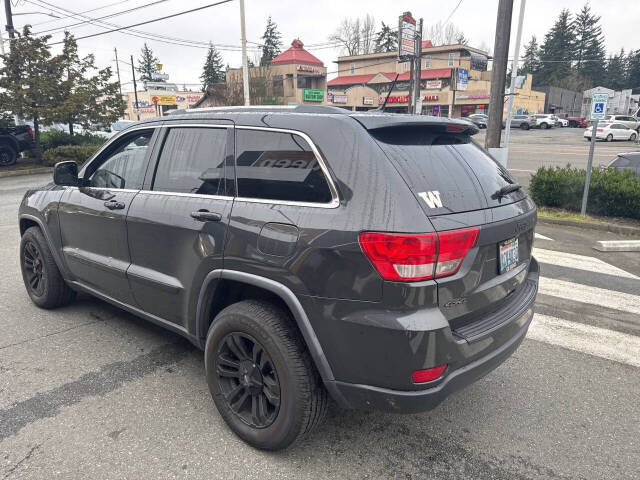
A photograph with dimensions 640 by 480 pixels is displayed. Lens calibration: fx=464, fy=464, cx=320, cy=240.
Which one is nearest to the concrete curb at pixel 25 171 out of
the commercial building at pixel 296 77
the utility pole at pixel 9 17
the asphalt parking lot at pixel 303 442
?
the utility pole at pixel 9 17

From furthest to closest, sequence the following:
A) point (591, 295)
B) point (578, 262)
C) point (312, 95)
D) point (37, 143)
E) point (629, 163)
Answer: point (312, 95)
point (37, 143)
point (629, 163)
point (578, 262)
point (591, 295)

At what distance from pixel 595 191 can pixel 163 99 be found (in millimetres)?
50469

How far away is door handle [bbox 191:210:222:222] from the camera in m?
2.62

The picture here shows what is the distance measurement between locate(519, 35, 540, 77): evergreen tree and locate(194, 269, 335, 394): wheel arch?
295 feet

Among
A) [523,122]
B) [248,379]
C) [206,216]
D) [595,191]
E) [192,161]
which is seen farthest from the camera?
[523,122]

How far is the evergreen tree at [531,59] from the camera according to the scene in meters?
83.1

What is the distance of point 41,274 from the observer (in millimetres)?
4371

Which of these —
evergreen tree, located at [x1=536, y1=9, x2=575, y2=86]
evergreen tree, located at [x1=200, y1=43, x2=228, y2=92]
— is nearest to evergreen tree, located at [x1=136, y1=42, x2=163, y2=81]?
evergreen tree, located at [x1=200, y1=43, x2=228, y2=92]

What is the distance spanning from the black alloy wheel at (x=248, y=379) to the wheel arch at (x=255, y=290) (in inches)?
9.7

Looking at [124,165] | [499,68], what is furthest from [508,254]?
[499,68]

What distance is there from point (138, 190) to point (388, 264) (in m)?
2.03

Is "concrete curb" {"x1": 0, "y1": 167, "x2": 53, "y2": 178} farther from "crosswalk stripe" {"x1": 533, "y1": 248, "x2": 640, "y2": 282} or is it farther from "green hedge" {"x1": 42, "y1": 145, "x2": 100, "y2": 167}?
"crosswalk stripe" {"x1": 533, "y1": 248, "x2": 640, "y2": 282}

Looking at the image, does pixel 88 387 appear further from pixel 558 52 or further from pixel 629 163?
pixel 558 52

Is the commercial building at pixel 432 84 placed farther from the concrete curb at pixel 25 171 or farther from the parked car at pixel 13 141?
the concrete curb at pixel 25 171
